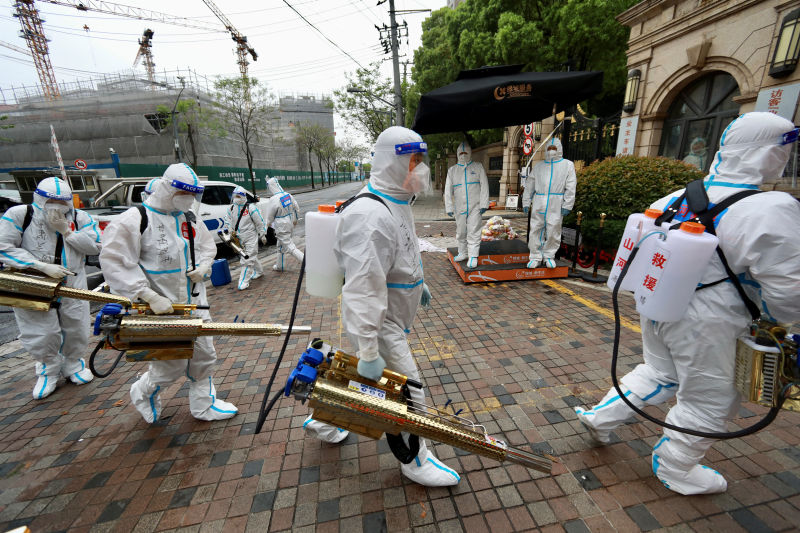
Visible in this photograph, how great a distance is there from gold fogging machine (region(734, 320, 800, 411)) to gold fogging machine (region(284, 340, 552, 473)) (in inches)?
43.2

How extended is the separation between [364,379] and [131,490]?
6.05ft

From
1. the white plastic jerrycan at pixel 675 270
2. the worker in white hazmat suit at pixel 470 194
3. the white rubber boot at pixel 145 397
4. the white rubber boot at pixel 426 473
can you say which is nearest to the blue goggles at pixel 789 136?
the white plastic jerrycan at pixel 675 270

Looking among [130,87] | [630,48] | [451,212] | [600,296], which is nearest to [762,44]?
[630,48]

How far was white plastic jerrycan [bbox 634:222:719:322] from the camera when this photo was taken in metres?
1.56

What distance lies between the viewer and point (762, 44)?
243 inches

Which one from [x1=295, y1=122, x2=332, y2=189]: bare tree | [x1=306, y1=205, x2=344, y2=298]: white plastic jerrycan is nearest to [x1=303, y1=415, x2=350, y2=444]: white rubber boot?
[x1=306, y1=205, x2=344, y2=298]: white plastic jerrycan

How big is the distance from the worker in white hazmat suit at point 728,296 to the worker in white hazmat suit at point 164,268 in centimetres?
322

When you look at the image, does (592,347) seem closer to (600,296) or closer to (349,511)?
(600,296)

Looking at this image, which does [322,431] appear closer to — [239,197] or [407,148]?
[407,148]

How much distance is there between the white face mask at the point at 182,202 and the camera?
100 inches

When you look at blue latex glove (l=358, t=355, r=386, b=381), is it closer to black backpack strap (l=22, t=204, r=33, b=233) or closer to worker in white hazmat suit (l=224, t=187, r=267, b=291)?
black backpack strap (l=22, t=204, r=33, b=233)

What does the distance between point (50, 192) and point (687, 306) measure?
200 inches

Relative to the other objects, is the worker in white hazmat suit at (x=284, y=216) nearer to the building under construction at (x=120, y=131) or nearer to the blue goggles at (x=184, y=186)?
the blue goggles at (x=184, y=186)

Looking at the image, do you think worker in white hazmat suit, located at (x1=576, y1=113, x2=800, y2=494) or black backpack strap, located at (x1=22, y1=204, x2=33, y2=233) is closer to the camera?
worker in white hazmat suit, located at (x1=576, y1=113, x2=800, y2=494)
